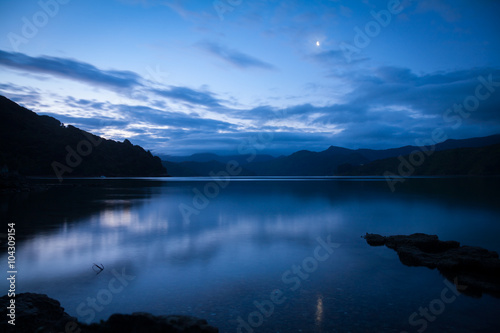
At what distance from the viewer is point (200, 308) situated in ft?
28.2

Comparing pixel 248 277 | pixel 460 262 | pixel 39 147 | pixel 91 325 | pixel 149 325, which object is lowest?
pixel 248 277

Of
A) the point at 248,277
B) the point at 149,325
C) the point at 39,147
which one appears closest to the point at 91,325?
the point at 149,325

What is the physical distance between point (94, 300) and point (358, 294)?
29.3ft

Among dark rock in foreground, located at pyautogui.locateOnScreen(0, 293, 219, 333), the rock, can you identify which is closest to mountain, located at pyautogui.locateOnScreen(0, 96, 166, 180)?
dark rock in foreground, located at pyautogui.locateOnScreen(0, 293, 219, 333)

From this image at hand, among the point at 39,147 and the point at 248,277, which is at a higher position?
the point at 39,147

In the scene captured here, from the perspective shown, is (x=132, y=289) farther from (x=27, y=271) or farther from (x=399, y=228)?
(x=399, y=228)

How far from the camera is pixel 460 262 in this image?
12539 mm

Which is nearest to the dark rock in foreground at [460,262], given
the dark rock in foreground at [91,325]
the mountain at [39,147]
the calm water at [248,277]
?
the calm water at [248,277]

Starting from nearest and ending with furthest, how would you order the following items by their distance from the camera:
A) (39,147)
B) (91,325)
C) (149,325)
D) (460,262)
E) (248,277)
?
1. (149,325)
2. (91,325)
3. (248,277)
4. (460,262)
5. (39,147)

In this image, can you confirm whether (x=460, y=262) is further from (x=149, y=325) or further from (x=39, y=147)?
(x=39, y=147)

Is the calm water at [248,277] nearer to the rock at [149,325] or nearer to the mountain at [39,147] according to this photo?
the rock at [149,325]

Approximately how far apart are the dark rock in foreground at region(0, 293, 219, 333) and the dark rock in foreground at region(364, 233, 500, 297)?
10067 millimetres

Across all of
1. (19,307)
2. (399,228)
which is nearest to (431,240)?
(399,228)

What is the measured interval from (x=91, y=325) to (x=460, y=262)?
14423 mm
